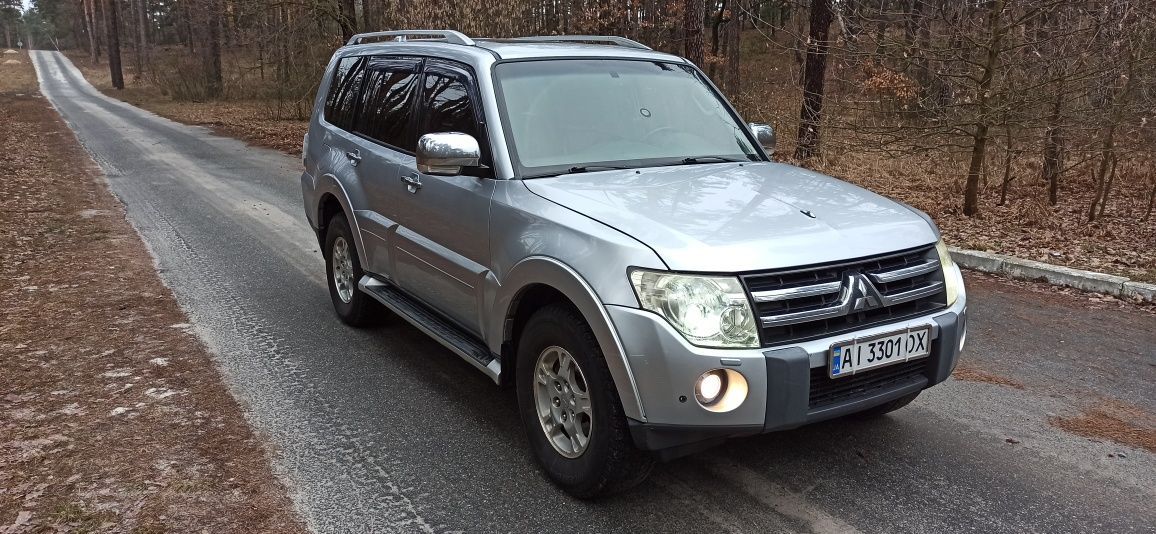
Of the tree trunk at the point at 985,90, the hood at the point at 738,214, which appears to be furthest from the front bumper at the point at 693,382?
the tree trunk at the point at 985,90

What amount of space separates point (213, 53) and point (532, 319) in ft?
128

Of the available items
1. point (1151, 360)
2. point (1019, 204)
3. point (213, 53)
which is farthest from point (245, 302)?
point (213, 53)

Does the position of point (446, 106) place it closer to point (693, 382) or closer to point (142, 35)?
point (693, 382)

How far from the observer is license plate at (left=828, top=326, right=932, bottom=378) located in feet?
10.1

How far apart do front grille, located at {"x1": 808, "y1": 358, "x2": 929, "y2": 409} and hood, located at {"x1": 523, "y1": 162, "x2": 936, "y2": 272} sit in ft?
1.47

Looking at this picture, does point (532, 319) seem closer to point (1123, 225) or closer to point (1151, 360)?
point (1151, 360)

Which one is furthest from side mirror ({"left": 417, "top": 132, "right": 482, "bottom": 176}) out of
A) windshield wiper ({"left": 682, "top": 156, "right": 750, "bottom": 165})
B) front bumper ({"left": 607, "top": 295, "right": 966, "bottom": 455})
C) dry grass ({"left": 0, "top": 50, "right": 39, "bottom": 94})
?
dry grass ({"left": 0, "top": 50, "right": 39, "bottom": 94})

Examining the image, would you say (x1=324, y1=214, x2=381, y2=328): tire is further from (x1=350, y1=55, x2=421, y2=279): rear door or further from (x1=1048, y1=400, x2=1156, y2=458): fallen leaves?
A: (x1=1048, y1=400, x2=1156, y2=458): fallen leaves

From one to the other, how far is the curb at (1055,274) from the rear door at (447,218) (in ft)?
17.3

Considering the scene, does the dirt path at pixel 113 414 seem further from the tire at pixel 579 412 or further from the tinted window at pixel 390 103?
the tinted window at pixel 390 103

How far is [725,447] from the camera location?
155 inches

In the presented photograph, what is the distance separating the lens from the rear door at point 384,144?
16.0 ft

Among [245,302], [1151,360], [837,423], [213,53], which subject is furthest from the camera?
[213,53]

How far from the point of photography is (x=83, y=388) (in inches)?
185
